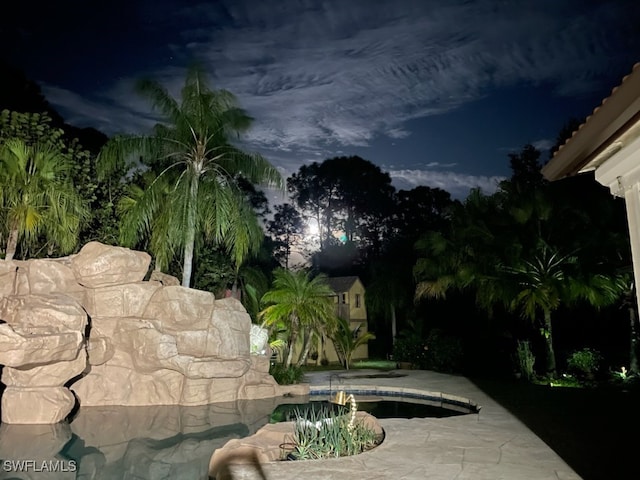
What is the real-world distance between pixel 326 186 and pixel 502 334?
2736 centimetres

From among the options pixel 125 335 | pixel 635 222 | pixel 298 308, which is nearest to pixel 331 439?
pixel 635 222

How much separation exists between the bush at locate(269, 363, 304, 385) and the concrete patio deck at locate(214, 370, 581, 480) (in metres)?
7.07

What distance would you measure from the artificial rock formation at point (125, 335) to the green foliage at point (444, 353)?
7.21m

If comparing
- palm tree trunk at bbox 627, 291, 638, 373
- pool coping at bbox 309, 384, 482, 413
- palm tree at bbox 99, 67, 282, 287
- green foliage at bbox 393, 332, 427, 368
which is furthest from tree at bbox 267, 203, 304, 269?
palm tree trunk at bbox 627, 291, 638, 373

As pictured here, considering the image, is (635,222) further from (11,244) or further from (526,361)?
(11,244)

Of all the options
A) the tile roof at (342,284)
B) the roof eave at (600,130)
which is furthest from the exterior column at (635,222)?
the tile roof at (342,284)

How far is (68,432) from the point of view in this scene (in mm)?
9492

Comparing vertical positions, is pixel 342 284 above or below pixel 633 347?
above

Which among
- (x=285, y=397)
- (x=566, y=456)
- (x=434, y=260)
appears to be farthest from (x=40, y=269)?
(x=434, y=260)

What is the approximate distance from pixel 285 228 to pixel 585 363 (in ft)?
96.4

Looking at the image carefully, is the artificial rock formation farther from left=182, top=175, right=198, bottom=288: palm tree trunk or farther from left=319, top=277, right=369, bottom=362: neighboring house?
left=319, top=277, right=369, bottom=362: neighboring house

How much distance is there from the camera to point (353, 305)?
25.9m

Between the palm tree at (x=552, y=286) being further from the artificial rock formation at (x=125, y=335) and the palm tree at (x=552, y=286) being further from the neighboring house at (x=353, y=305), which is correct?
the neighboring house at (x=353, y=305)

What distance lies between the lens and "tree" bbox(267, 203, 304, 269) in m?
39.8
